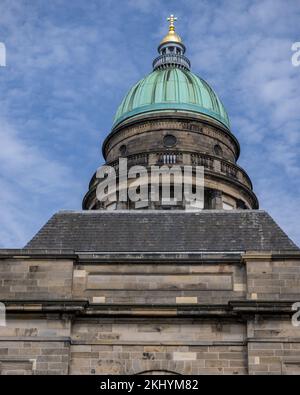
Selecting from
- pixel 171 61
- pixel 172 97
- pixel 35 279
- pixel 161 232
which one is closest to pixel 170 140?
pixel 172 97

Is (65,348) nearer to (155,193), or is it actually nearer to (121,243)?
(121,243)

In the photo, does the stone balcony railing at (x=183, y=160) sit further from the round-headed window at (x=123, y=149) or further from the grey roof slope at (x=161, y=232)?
the grey roof slope at (x=161, y=232)

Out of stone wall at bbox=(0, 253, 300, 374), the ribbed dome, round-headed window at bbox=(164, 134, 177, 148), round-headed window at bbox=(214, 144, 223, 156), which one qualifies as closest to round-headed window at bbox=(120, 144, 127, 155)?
the ribbed dome

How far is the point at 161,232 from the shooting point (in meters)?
23.2

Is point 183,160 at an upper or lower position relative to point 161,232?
upper

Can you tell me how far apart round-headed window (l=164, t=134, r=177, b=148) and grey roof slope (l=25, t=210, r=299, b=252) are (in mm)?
14807

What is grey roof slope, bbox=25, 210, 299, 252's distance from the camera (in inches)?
886

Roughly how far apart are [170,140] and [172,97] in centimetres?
280

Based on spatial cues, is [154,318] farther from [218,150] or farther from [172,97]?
[172,97]

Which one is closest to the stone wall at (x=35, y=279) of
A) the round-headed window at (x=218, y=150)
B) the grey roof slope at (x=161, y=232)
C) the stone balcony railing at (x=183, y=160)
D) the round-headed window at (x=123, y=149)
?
the grey roof slope at (x=161, y=232)

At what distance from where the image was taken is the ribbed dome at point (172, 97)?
40250mm

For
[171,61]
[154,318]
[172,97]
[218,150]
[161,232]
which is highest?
[171,61]

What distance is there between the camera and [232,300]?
19891 mm

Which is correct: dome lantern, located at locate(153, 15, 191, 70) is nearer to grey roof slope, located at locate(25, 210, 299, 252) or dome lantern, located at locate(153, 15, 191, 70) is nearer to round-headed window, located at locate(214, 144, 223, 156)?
round-headed window, located at locate(214, 144, 223, 156)
